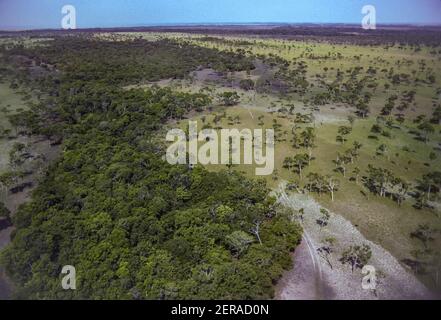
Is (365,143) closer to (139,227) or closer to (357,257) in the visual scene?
(357,257)

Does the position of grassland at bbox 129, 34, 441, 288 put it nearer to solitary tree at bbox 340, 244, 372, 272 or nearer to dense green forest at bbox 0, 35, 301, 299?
solitary tree at bbox 340, 244, 372, 272

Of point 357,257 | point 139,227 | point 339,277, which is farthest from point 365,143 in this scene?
point 139,227

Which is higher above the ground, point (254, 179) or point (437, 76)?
point (437, 76)

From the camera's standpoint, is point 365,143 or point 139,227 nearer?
point 139,227

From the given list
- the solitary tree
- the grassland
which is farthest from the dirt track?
the grassland

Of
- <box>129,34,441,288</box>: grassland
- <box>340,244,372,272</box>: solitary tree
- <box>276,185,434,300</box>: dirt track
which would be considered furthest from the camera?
<box>129,34,441,288</box>: grassland

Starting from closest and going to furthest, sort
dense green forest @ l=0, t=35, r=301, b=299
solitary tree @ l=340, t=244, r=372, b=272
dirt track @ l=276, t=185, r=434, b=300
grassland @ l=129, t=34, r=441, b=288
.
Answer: dense green forest @ l=0, t=35, r=301, b=299 < dirt track @ l=276, t=185, r=434, b=300 < solitary tree @ l=340, t=244, r=372, b=272 < grassland @ l=129, t=34, r=441, b=288
